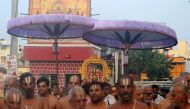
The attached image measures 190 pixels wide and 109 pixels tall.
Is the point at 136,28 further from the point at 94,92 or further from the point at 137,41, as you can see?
the point at 94,92

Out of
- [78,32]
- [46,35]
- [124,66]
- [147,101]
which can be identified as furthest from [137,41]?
[147,101]

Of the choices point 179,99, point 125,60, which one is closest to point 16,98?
point 179,99

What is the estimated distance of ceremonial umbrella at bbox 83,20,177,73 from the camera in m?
11.6

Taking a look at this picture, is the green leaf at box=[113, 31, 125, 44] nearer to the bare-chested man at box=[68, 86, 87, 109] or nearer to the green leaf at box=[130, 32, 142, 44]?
the green leaf at box=[130, 32, 142, 44]

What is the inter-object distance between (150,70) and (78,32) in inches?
1030

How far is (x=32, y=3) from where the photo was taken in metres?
26.8

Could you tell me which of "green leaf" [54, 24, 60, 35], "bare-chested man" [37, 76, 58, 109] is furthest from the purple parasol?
"bare-chested man" [37, 76, 58, 109]

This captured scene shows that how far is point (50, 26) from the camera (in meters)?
A: 12.4

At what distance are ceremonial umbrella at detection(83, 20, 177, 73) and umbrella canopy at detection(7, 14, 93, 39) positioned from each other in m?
0.36

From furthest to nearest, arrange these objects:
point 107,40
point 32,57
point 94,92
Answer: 1. point 32,57
2. point 107,40
3. point 94,92

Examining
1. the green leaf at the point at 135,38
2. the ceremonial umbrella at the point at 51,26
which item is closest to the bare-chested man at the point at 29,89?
the ceremonial umbrella at the point at 51,26

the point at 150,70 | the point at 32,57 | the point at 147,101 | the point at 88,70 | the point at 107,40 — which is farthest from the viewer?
the point at 150,70

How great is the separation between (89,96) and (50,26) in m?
5.46

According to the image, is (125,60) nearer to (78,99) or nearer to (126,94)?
(126,94)
